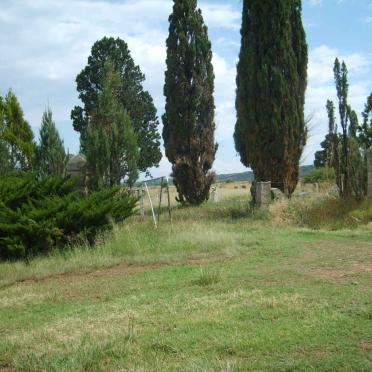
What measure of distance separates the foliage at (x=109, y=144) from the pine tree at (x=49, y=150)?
9.73ft

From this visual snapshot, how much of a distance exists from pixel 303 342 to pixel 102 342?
1.85 m

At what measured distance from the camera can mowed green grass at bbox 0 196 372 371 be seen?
178 inches

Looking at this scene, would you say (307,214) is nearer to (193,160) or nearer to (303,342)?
(193,160)

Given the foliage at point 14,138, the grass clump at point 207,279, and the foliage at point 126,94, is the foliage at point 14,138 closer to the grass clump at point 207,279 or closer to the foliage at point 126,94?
the foliage at point 126,94

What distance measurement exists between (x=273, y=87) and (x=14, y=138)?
40.2 feet

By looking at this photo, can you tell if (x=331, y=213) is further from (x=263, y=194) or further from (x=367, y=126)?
(x=367, y=126)

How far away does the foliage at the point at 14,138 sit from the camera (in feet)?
76.4

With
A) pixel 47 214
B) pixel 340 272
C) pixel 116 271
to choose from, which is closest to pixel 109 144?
pixel 47 214

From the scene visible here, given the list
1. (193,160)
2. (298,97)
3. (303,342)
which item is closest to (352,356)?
(303,342)

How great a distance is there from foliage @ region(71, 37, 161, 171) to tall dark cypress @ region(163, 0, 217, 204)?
46.9 ft

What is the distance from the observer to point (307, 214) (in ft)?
48.9

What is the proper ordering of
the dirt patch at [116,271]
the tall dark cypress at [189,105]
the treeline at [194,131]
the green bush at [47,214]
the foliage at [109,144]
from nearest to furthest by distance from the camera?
the dirt patch at [116,271], the green bush at [47,214], the treeline at [194,131], the foliage at [109,144], the tall dark cypress at [189,105]

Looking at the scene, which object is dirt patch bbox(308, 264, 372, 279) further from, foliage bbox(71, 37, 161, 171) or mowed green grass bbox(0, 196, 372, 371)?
foliage bbox(71, 37, 161, 171)

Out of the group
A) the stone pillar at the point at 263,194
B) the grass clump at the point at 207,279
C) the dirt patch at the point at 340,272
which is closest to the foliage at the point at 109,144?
the stone pillar at the point at 263,194
